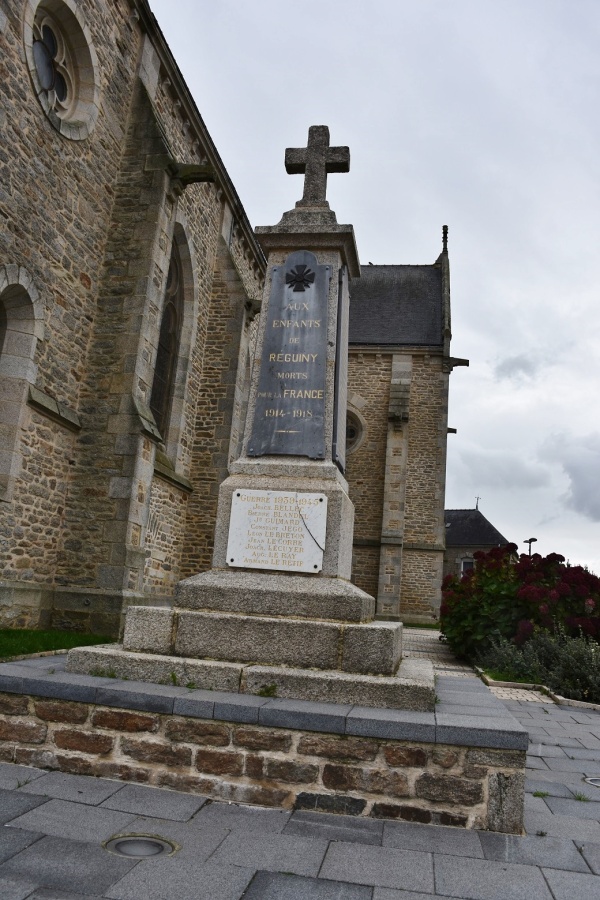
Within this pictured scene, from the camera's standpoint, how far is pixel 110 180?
9.96m

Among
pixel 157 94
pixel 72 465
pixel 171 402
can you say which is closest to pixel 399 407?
pixel 171 402

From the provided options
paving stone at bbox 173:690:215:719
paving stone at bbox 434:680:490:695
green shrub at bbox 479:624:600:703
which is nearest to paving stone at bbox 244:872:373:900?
paving stone at bbox 173:690:215:719

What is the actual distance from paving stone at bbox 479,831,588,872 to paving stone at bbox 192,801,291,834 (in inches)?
35.0

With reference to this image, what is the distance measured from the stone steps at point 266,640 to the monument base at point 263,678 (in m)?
0.07

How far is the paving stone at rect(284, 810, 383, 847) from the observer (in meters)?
2.87

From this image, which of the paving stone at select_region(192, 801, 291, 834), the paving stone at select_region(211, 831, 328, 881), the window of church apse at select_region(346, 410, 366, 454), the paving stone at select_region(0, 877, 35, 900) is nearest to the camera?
the paving stone at select_region(0, 877, 35, 900)

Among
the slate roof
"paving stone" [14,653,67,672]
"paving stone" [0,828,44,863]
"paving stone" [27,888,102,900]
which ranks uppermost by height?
the slate roof

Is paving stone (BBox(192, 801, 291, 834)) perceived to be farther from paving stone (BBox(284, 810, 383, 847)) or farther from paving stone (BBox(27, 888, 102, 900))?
paving stone (BBox(27, 888, 102, 900))

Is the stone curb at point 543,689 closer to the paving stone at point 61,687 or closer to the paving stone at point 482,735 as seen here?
the paving stone at point 482,735

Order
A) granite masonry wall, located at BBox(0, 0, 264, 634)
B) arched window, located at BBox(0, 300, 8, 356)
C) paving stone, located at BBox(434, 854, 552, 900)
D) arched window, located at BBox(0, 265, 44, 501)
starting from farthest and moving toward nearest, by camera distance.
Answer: arched window, located at BBox(0, 300, 8, 356)
granite masonry wall, located at BBox(0, 0, 264, 634)
arched window, located at BBox(0, 265, 44, 501)
paving stone, located at BBox(434, 854, 552, 900)

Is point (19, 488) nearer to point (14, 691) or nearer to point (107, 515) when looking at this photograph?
point (107, 515)

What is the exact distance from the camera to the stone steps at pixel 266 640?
12.7ft

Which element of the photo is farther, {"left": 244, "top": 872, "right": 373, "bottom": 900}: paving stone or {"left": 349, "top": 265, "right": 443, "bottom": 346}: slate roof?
{"left": 349, "top": 265, "right": 443, "bottom": 346}: slate roof

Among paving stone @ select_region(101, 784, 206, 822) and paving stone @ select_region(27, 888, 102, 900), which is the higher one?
paving stone @ select_region(101, 784, 206, 822)
